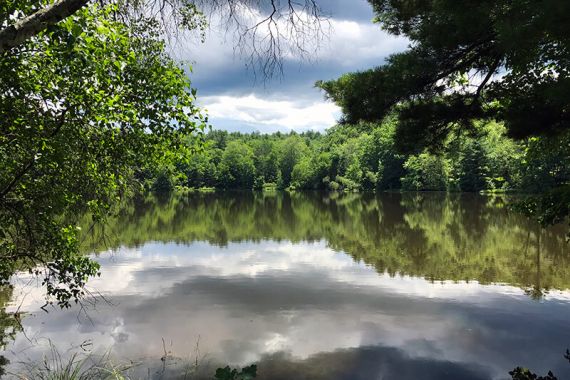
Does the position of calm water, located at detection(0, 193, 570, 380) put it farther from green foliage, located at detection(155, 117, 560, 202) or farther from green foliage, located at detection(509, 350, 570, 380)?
green foliage, located at detection(155, 117, 560, 202)

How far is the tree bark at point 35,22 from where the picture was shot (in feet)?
9.56

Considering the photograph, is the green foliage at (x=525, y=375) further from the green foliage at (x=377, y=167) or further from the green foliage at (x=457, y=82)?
the green foliage at (x=377, y=167)

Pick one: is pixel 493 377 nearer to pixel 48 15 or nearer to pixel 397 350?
pixel 397 350

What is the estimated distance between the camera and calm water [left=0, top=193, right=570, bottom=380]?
882cm

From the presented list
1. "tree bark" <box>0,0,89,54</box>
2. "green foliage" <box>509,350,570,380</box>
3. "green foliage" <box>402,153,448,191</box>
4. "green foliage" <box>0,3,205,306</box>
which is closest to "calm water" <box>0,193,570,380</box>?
"green foliage" <box>509,350,570,380</box>

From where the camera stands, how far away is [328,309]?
12.4 meters

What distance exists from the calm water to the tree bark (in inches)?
274

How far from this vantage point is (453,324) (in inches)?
424

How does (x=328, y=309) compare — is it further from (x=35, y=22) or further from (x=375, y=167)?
(x=375, y=167)

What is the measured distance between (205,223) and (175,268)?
17037mm

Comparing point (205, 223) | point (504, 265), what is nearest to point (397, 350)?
point (504, 265)

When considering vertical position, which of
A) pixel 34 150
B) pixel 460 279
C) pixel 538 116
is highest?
pixel 538 116

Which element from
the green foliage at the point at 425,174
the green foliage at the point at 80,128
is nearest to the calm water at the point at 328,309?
the green foliage at the point at 80,128

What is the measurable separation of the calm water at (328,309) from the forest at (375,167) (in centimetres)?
426
